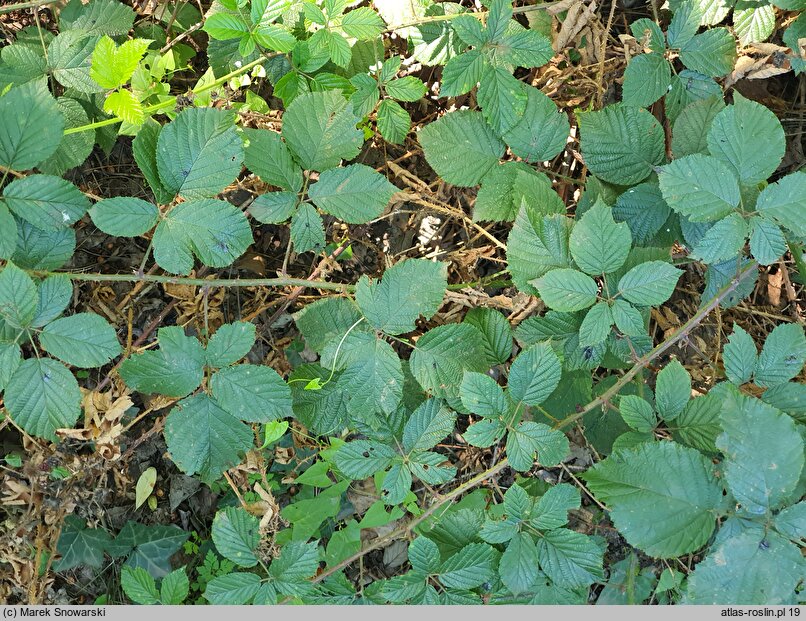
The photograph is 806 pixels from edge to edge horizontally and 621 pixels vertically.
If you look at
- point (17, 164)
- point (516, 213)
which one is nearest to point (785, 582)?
point (516, 213)

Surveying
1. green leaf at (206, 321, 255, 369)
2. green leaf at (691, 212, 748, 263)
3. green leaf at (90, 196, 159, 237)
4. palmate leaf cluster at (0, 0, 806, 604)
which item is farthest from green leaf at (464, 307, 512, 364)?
green leaf at (90, 196, 159, 237)

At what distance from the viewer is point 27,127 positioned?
161cm

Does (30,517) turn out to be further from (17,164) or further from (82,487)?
(17,164)

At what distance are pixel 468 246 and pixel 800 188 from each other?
1.02 m

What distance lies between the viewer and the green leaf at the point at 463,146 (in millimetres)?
1876

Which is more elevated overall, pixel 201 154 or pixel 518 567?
pixel 201 154

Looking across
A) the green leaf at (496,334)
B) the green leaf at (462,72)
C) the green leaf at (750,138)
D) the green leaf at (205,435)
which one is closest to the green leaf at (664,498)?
the green leaf at (496,334)

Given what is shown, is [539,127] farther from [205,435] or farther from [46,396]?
[46,396]

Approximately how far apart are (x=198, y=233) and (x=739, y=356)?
1.44m

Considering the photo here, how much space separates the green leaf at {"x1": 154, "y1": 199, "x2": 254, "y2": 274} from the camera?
161 cm

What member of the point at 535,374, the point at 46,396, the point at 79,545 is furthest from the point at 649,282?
the point at 79,545

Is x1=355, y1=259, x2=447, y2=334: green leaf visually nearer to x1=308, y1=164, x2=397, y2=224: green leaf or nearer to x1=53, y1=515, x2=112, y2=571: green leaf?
x1=308, y1=164, x2=397, y2=224: green leaf

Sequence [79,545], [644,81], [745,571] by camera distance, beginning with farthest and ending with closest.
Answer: [79,545]
[644,81]
[745,571]

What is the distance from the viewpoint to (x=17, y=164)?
1615 millimetres
